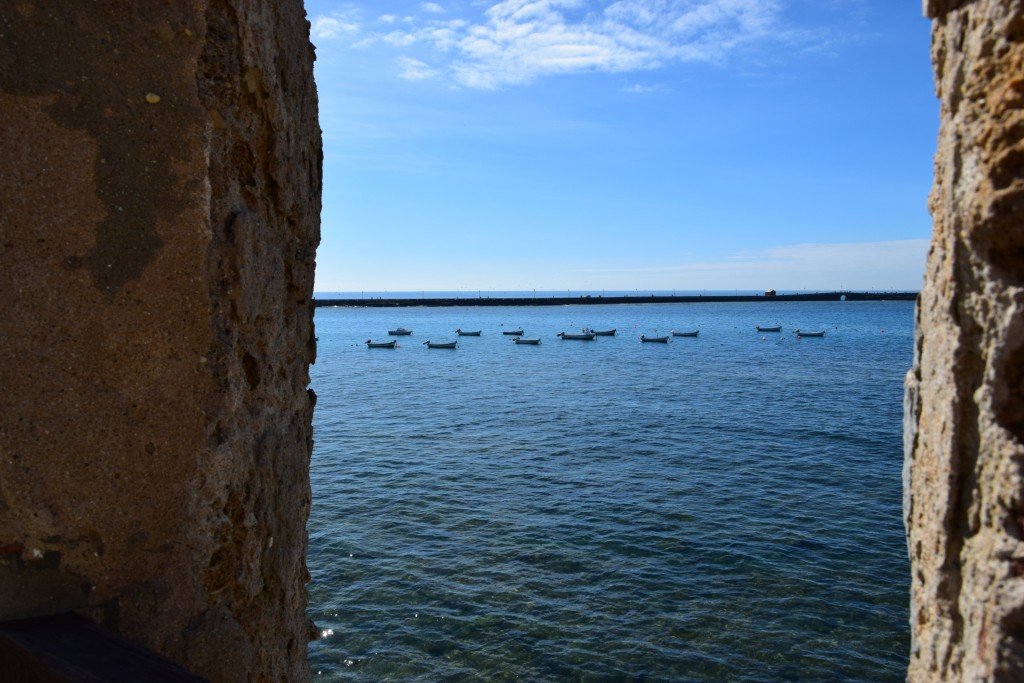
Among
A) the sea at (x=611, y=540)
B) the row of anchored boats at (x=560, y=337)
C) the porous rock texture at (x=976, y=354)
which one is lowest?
the sea at (x=611, y=540)

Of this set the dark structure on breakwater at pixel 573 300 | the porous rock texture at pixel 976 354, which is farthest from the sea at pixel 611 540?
the dark structure on breakwater at pixel 573 300

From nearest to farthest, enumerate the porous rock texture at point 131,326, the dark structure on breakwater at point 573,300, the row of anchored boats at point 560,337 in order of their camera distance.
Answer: the porous rock texture at point 131,326, the row of anchored boats at point 560,337, the dark structure on breakwater at point 573,300

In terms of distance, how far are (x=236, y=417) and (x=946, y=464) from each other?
2.97m

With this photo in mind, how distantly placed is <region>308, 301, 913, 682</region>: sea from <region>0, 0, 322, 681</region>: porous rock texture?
23.9 ft

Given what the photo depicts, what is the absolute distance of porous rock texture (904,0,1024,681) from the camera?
1771mm

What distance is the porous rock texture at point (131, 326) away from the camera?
2.90m

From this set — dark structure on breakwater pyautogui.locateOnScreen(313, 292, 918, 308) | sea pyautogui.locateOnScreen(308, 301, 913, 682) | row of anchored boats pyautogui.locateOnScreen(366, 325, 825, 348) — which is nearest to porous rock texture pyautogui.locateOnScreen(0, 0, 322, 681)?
sea pyautogui.locateOnScreen(308, 301, 913, 682)

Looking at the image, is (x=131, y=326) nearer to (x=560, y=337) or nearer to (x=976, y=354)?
(x=976, y=354)

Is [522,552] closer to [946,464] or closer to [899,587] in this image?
[899,587]

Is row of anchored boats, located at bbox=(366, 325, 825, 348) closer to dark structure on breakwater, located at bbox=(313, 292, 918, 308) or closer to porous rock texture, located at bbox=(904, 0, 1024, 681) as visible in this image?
porous rock texture, located at bbox=(904, 0, 1024, 681)

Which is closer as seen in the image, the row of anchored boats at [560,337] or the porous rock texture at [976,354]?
the porous rock texture at [976,354]

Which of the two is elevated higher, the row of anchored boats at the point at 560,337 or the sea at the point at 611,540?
the row of anchored boats at the point at 560,337

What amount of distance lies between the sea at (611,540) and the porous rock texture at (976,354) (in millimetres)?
8355

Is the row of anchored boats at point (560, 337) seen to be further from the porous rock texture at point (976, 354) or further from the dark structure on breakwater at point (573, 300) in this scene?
the dark structure on breakwater at point (573, 300)
